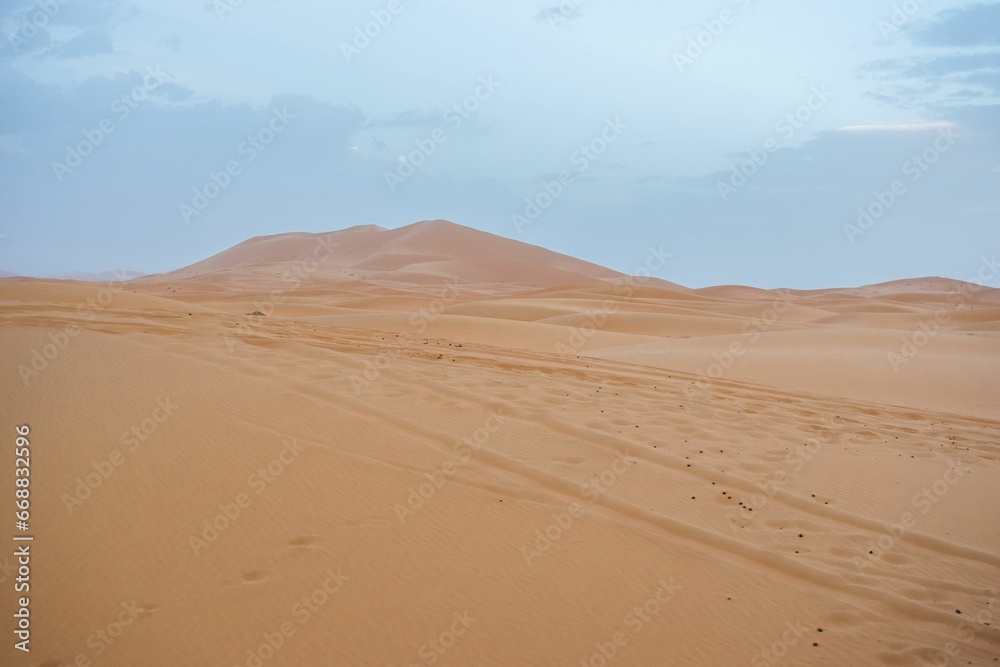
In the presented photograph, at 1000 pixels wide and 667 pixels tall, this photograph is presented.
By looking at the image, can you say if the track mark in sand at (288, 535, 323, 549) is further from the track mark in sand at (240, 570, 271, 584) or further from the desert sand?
the track mark in sand at (240, 570, 271, 584)

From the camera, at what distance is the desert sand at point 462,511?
11.8 ft

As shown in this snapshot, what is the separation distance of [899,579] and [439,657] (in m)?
3.23

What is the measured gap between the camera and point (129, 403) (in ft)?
20.6

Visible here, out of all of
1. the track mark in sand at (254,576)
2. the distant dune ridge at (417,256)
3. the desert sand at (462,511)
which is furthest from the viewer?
the distant dune ridge at (417,256)

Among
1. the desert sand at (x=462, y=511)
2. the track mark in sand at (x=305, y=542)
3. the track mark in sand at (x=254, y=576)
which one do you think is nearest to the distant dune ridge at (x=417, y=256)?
the desert sand at (x=462, y=511)

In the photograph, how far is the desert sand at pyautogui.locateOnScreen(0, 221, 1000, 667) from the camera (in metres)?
3.59

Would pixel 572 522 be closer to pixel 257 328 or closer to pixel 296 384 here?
pixel 296 384

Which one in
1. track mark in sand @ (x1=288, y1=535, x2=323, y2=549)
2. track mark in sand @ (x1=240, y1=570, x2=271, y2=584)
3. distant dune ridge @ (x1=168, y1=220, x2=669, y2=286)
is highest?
distant dune ridge @ (x1=168, y1=220, x2=669, y2=286)

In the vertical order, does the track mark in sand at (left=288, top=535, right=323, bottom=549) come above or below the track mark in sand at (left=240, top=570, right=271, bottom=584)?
above

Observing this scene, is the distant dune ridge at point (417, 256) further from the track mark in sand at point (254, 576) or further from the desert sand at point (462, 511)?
the track mark in sand at point (254, 576)

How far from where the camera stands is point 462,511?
16.3 ft

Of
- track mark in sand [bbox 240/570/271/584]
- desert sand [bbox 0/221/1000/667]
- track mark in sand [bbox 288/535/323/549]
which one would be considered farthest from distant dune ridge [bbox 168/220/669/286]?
track mark in sand [bbox 240/570/271/584]

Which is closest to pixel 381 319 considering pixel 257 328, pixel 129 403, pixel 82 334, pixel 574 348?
pixel 574 348

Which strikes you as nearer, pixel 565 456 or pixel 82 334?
pixel 565 456
